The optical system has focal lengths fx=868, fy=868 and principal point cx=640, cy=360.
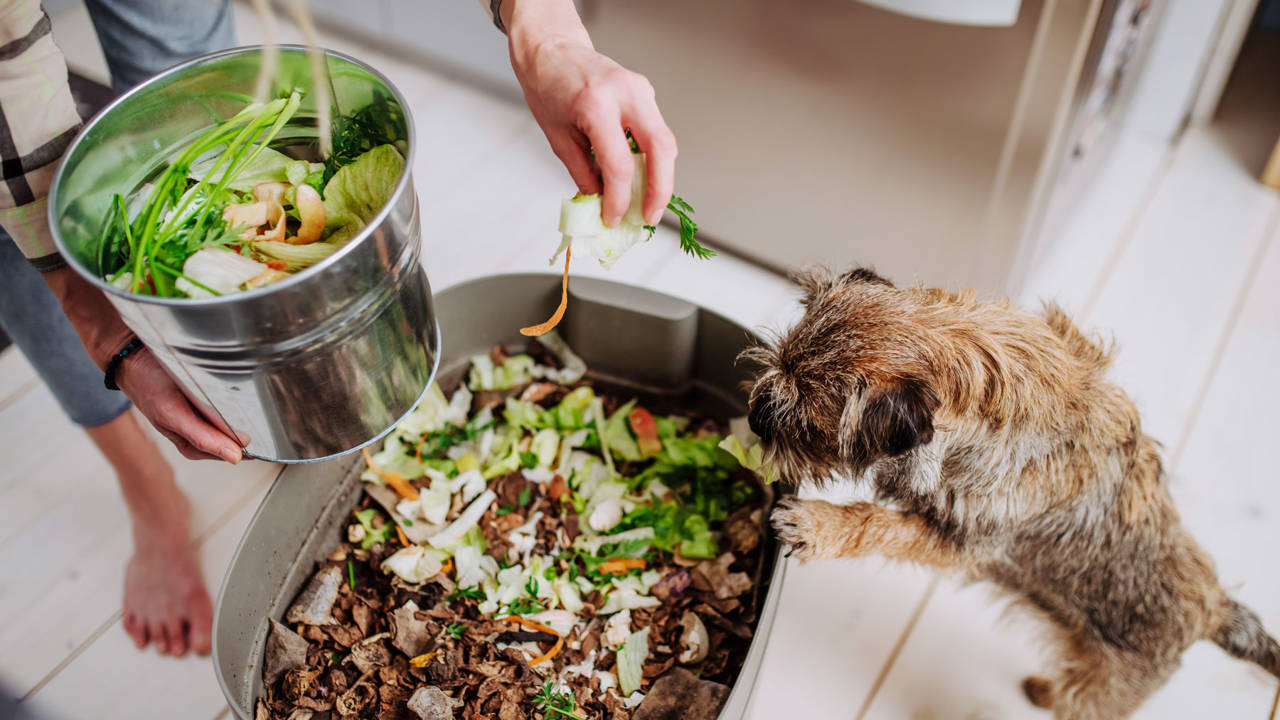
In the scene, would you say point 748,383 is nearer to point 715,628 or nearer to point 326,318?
point 715,628

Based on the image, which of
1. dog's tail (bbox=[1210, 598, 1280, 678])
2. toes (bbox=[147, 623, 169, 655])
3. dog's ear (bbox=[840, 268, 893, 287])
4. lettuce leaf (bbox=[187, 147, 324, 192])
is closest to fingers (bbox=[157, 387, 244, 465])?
lettuce leaf (bbox=[187, 147, 324, 192])

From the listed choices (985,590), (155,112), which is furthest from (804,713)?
(155,112)

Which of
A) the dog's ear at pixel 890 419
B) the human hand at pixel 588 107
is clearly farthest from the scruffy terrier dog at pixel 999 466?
the human hand at pixel 588 107

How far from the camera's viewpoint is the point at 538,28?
938 millimetres

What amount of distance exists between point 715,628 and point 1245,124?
215 centimetres

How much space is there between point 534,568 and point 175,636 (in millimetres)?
645

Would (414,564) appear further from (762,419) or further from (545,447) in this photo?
(762,419)

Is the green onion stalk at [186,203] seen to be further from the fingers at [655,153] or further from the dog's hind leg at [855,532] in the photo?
the dog's hind leg at [855,532]

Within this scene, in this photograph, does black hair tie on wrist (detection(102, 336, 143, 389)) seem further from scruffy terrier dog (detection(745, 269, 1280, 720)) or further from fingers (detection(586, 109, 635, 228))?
scruffy terrier dog (detection(745, 269, 1280, 720))

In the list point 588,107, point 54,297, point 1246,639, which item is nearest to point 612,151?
point 588,107

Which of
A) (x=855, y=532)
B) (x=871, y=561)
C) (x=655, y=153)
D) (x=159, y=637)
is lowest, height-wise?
(x=159, y=637)

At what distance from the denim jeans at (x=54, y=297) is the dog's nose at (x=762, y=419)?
3.39ft

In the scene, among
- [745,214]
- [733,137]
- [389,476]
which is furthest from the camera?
[745,214]

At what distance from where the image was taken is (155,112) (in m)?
0.92
